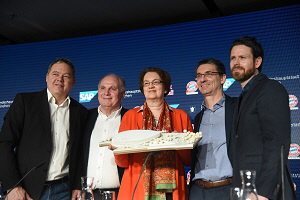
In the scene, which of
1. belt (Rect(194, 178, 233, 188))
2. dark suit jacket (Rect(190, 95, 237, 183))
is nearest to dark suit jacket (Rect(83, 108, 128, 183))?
dark suit jacket (Rect(190, 95, 237, 183))

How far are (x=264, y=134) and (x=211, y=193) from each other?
2.12 ft

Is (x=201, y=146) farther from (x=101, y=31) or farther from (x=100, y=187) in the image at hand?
(x=101, y=31)

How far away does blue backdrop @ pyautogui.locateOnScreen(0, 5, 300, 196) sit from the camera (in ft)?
16.9

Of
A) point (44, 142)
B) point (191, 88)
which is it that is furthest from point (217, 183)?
point (191, 88)

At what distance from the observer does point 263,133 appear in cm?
240

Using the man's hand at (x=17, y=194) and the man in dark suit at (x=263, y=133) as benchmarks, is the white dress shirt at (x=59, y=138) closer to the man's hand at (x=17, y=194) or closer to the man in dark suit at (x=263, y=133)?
the man's hand at (x=17, y=194)

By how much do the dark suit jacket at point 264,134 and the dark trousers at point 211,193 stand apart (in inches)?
12.0

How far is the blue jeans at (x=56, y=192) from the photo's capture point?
316 cm

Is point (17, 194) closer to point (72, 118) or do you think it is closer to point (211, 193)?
point (72, 118)

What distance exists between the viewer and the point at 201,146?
9.68ft

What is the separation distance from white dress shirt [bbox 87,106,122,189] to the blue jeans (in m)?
0.25

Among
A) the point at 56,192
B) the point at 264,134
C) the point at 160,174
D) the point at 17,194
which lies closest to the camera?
the point at 264,134

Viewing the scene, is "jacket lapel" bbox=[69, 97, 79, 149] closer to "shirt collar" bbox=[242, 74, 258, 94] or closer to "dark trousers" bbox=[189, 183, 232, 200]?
"dark trousers" bbox=[189, 183, 232, 200]

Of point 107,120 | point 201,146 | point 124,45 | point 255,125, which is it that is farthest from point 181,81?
point 255,125
